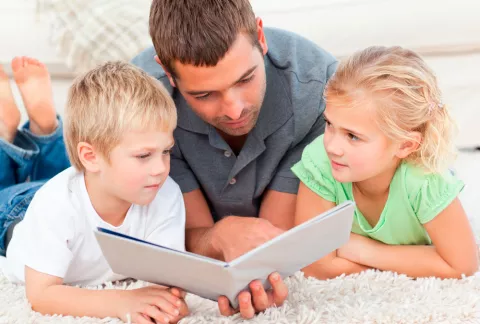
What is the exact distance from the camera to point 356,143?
1.36 m

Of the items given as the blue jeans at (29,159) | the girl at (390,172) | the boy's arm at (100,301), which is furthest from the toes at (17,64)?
the girl at (390,172)

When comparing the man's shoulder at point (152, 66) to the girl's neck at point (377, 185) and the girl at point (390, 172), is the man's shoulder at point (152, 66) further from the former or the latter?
the girl's neck at point (377, 185)

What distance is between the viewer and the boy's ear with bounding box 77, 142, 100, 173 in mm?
1392

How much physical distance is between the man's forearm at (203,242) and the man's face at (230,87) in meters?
0.25

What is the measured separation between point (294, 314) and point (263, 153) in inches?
20.3

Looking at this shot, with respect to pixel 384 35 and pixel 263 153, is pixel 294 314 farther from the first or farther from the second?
pixel 384 35

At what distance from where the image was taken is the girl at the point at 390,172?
1.34m

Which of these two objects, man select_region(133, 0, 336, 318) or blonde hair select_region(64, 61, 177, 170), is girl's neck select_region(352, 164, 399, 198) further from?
blonde hair select_region(64, 61, 177, 170)

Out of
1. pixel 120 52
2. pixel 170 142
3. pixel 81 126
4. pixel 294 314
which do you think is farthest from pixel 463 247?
pixel 120 52

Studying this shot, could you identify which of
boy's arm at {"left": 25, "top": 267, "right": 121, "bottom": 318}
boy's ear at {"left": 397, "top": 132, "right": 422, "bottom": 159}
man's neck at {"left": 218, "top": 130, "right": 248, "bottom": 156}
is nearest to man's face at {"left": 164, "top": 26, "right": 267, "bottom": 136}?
man's neck at {"left": 218, "top": 130, "right": 248, "bottom": 156}

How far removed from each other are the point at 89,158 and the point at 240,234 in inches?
15.0

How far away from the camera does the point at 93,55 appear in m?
2.22

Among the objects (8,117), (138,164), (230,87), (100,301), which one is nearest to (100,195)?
(138,164)

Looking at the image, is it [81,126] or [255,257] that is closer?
[255,257]
